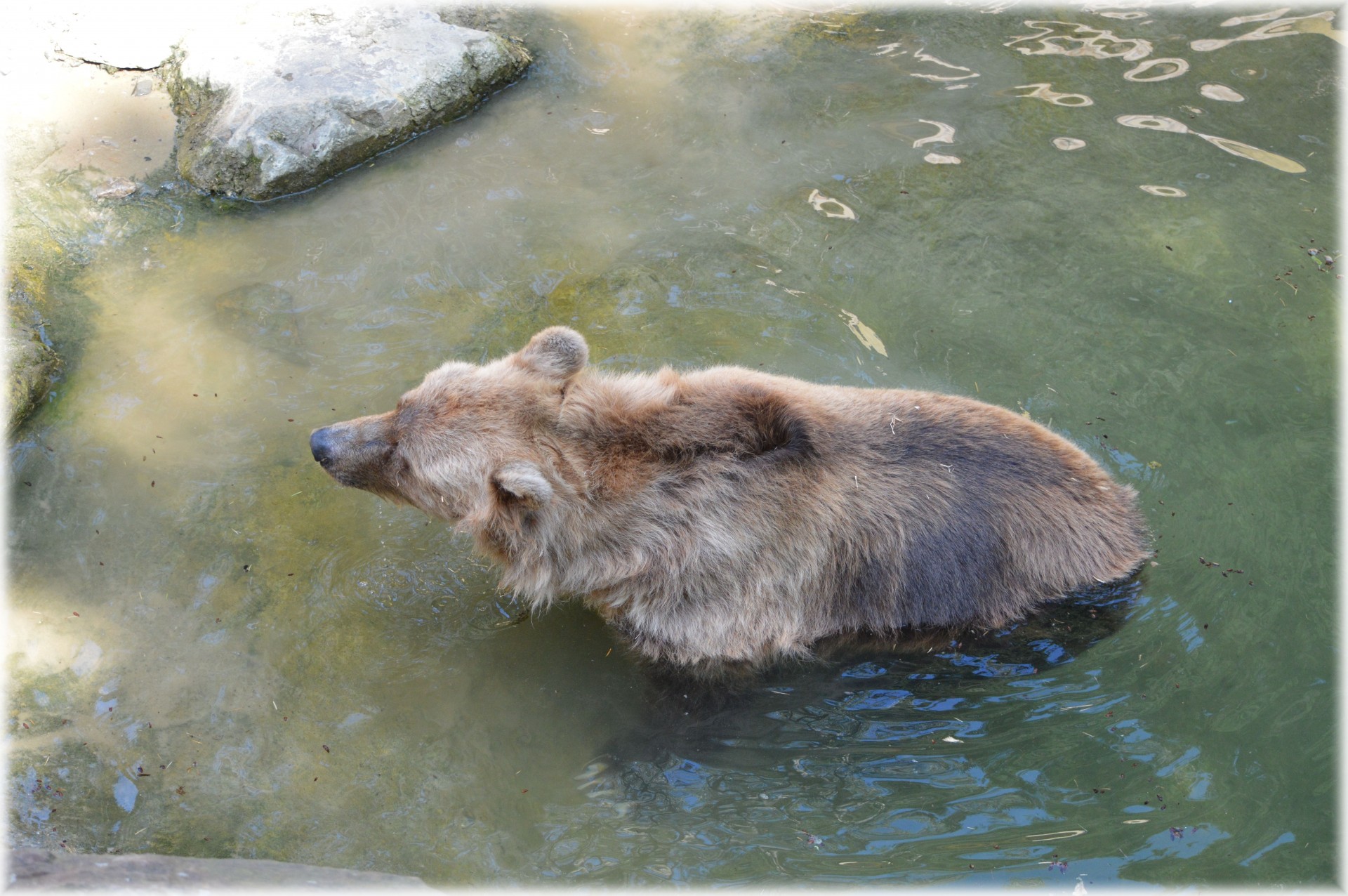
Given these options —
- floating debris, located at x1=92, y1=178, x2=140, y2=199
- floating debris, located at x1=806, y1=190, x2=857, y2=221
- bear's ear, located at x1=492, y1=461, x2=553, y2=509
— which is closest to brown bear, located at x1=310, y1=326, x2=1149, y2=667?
bear's ear, located at x1=492, y1=461, x2=553, y2=509

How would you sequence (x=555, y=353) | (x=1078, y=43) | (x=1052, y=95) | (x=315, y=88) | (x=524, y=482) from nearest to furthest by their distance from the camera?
(x=524, y=482) → (x=555, y=353) → (x=315, y=88) → (x=1052, y=95) → (x=1078, y=43)

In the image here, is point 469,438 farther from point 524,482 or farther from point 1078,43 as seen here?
point 1078,43

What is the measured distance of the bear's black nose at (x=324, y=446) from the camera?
14.2 feet

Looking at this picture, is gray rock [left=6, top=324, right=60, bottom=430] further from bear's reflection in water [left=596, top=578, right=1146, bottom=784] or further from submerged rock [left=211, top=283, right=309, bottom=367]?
bear's reflection in water [left=596, top=578, right=1146, bottom=784]

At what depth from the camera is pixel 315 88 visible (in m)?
7.01

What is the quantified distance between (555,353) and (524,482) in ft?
2.45

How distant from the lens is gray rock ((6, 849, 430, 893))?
279 cm

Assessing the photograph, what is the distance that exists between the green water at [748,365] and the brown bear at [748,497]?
46 centimetres

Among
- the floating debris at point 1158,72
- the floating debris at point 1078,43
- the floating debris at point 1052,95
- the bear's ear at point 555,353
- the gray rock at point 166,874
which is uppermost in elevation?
the floating debris at point 1078,43

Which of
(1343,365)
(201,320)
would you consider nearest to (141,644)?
(201,320)

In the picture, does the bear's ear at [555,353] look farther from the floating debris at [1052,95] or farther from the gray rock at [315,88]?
the floating debris at [1052,95]

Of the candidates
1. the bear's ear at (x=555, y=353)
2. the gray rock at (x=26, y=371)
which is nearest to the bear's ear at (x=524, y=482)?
the bear's ear at (x=555, y=353)

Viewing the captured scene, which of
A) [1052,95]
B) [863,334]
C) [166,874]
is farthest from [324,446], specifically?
[1052,95]

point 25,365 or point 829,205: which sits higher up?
point 829,205
